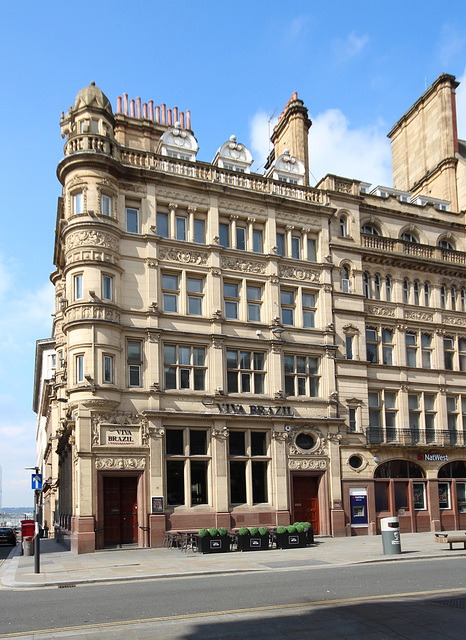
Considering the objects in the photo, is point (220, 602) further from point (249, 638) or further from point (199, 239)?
point (199, 239)

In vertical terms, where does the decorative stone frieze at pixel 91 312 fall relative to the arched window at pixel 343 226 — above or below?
below

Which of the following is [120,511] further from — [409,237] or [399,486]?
[409,237]

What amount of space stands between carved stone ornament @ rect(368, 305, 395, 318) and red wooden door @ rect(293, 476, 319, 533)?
31.7 feet

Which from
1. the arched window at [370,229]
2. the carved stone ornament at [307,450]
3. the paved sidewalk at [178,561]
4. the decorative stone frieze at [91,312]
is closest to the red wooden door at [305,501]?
the carved stone ornament at [307,450]

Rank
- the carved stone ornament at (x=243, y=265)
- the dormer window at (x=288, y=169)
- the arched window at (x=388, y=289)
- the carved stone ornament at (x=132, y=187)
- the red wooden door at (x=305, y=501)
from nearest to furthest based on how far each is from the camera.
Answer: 1. the carved stone ornament at (x=132, y=187)
2. the red wooden door at (x=305, y=501)
3. the carved stone ornament at (x=243, y=265)
4. the dormer window at (x=288, y=169)
5. the arched window at (x=388, y=289)

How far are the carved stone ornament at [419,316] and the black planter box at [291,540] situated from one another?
51.0 feet

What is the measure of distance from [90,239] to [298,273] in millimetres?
10845

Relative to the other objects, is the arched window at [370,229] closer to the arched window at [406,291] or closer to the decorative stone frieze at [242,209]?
the arched window at [406,291]

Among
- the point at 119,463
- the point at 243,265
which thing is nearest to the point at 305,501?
the point at 119,463

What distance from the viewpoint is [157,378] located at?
2862 centimetres

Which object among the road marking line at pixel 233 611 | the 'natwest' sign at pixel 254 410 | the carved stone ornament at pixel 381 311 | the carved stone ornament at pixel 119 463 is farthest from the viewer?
the carved stone ornament at pixel 381 311

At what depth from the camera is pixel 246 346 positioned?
31297 millimetres

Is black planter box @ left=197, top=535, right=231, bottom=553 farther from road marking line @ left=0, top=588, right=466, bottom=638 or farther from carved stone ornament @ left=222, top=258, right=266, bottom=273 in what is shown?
carved stone ornament @ left=222, top=258, right=266, bottom=273

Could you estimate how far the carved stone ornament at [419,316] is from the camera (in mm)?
36812
